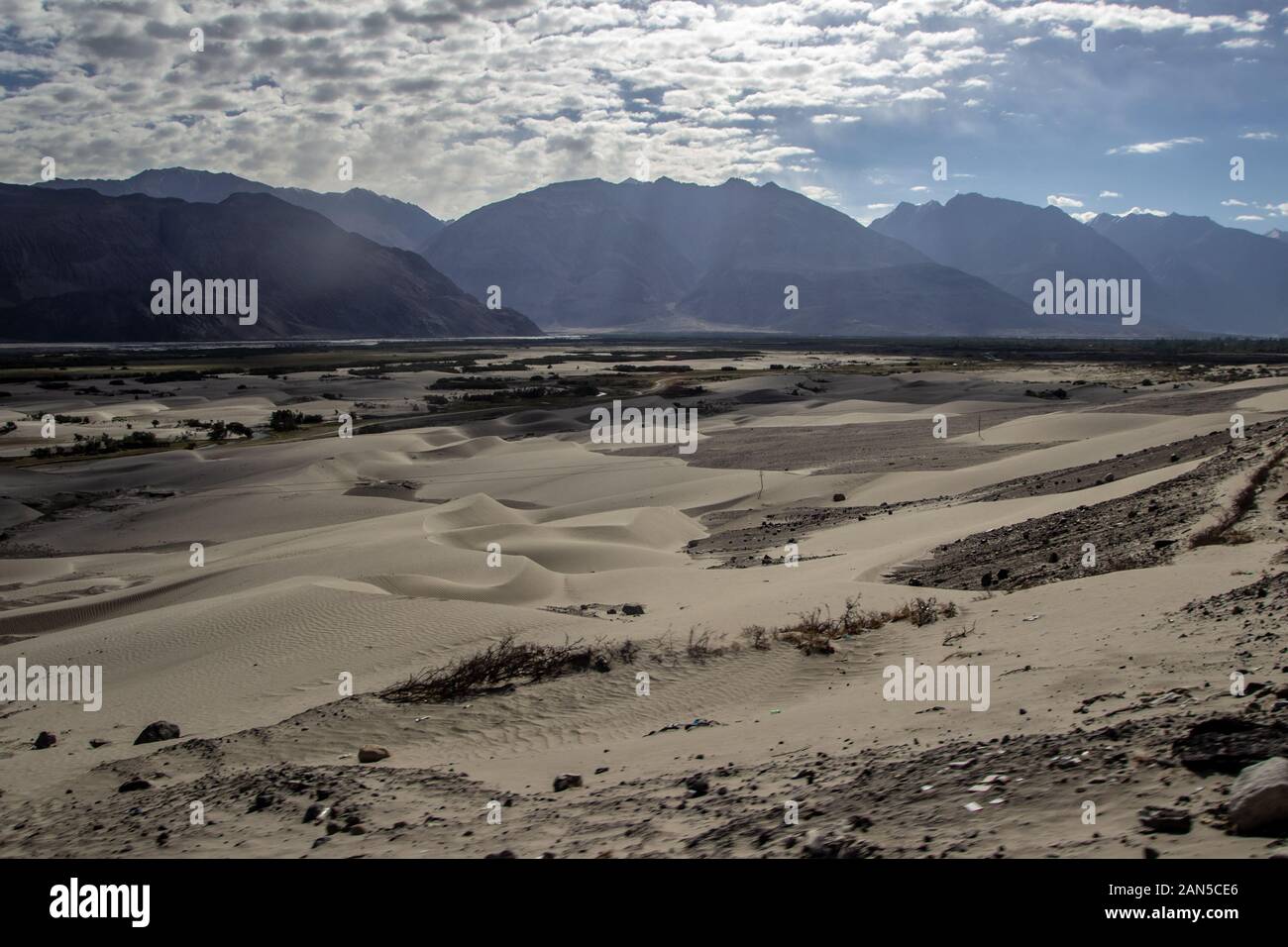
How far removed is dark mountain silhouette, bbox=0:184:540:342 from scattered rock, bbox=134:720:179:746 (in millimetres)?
144411

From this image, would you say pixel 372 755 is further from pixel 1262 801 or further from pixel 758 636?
pixel 1262 801

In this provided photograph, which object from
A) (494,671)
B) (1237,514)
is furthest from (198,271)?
(1237,514)

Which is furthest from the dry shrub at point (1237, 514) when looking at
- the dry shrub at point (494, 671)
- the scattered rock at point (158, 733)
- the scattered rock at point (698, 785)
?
the scattered rock at point (158, 733)

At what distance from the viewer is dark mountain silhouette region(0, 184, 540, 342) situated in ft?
447

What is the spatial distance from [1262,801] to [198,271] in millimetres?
174710

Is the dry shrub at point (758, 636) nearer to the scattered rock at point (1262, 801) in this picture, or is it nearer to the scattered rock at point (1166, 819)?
the scattered rock at point (1166, 819)

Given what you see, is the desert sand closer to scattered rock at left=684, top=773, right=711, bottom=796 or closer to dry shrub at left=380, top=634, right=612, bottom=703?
scattered rock at left=684, top=773, right=711, bottom=796

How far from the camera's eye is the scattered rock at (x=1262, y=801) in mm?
3787

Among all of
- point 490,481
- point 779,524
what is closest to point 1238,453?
point 779,524

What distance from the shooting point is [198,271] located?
156m

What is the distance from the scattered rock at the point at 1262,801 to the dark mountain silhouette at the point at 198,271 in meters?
151

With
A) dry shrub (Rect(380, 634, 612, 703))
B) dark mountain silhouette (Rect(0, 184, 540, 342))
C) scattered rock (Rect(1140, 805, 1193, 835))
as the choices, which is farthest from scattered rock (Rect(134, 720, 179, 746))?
dark mountain silhouette (Rect(0, 184, 540, 342))
